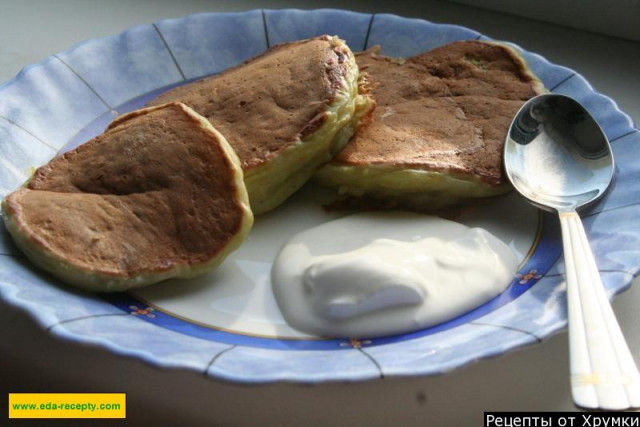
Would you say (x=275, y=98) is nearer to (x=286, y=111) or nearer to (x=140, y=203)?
(x=286, y=111)

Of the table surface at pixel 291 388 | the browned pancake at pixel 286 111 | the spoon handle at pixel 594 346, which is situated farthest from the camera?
the browned pancake at pixel 286 111

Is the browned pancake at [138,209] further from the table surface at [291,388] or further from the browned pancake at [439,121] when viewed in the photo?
the browned pancake at [439,121]

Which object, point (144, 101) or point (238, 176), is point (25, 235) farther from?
point (144, 101)

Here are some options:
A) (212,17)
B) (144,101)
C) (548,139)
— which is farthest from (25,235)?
(548,139)

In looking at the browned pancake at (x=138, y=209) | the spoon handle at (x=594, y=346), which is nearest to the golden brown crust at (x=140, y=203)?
the browned pancake at (x=138, y=209)

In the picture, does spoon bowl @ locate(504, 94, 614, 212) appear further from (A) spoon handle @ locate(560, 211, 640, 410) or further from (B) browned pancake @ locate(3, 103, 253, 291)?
(B) browned pancake @ locate(3, 103, 253, 291)

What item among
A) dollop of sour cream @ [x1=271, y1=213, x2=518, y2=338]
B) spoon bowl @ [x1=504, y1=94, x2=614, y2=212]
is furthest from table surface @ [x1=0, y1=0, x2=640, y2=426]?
spoon bowl @ [x1=504, y1=94, x2=614, y2=212]

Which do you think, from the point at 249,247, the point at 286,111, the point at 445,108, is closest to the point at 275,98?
the point at 286,111

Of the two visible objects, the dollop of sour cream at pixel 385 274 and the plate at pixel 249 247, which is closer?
the plate at pixel 249 247
